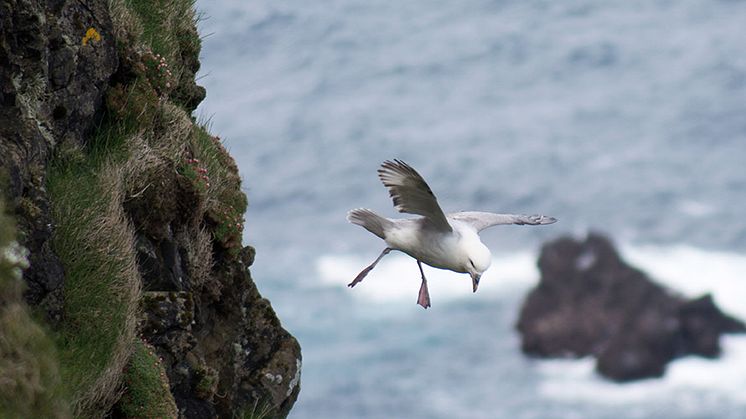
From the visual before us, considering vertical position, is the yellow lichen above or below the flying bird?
above

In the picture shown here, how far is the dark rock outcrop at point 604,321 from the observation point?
33.6 meters

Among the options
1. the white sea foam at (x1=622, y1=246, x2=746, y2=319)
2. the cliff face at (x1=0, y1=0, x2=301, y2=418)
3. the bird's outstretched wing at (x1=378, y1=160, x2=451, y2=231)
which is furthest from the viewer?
the white sea foam at (x1=622, y1=246, x2=746, y2=319)

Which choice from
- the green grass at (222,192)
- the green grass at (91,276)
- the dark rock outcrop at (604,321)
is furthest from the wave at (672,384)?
the green grass at (91,276)

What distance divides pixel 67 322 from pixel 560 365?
28368 mm

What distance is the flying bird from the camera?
27.1 ft

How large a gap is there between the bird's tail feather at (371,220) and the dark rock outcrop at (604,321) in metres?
24.4

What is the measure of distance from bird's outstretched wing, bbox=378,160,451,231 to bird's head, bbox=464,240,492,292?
233 mm

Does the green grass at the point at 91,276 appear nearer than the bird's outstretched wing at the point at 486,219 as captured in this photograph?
Yes

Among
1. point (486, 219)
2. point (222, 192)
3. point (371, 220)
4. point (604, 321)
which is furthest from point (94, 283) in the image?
point (604, 321)

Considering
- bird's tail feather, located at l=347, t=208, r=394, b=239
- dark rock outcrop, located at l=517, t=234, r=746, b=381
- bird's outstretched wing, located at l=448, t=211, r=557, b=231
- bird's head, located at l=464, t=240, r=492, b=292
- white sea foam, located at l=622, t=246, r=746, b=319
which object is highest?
white sea foam, located at l=622, t=246, r=746, b=319

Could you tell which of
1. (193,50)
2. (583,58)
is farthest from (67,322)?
(583,58)

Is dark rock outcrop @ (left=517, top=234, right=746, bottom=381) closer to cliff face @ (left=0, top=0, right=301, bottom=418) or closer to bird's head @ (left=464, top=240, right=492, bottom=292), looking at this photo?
cliff face @ (left=0, top=0, right=301, bottom=418)

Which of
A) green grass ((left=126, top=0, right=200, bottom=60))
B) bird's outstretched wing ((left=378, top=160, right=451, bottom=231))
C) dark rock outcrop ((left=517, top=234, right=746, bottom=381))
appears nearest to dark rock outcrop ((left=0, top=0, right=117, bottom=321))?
green grass ((left=126, top=0, right=200, bottom=60))

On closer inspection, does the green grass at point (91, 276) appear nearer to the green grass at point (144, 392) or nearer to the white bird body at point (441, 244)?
the green grass at point (144, 392)
